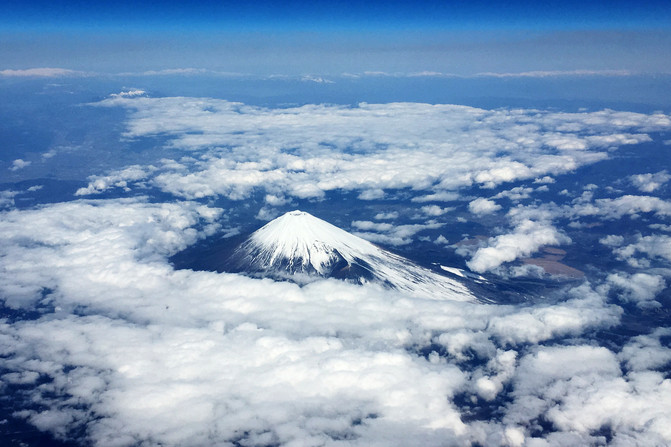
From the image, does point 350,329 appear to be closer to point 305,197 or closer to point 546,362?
point 546,362

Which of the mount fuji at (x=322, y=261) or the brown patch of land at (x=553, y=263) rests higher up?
the mount fuji at (x=322, y=261)

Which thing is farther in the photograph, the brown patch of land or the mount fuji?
the brown patch of land

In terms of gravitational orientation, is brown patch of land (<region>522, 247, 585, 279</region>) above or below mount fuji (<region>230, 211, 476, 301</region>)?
below

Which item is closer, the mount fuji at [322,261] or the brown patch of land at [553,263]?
the mount fuji at [322,261]

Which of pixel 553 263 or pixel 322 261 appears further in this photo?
pixel 553 263

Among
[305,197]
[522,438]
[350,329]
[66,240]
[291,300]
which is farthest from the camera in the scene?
[305,197]

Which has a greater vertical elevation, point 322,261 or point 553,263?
point 322,261

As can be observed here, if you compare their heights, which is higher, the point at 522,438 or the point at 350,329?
the point at 350,329

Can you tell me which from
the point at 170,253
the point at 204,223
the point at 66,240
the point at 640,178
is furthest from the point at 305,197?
the point at 640,178
